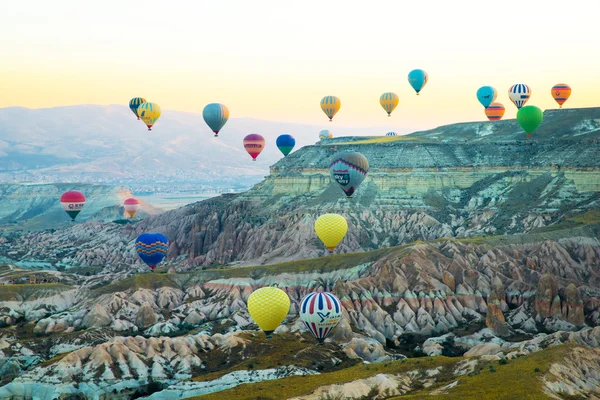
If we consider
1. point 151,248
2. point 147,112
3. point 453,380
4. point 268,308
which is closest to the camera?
point 453,380

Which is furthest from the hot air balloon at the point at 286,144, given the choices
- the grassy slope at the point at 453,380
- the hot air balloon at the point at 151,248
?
the grassy slope at the point at 453,380

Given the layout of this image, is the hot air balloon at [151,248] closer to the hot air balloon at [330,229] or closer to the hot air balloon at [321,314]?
the hot air balloon at [330,229]

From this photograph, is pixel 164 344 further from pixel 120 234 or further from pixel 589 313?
pixel 120 234

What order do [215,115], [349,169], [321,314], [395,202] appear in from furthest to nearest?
[215,115] < [395,202] < [349,169] < [321,314]

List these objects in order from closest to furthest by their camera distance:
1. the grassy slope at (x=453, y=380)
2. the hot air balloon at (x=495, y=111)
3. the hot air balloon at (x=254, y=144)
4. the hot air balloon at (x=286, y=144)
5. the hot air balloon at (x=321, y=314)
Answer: the grassy slope at (x=453, y=380) < the hot air balloon at (x=321, y=314) < the hot air balloon at (x=254, y=144) < the hot air balloon at (x=495, y=111) < the hot air balloon at (x=286, y=144)

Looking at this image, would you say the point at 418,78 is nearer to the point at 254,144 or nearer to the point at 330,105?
the point at 330,105

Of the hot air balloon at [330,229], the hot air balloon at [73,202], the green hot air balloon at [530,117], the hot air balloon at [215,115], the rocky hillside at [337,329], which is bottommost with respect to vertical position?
the rocky hillside at [337,329]

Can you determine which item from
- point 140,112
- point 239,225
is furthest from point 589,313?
point 140,112

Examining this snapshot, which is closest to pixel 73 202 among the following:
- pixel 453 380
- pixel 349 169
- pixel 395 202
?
pixel 395 202
